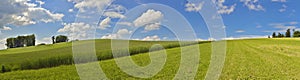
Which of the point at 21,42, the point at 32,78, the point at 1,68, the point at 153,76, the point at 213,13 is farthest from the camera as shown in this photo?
the point at 21,42

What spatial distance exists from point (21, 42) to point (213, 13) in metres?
105

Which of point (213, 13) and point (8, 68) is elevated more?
point (213, 13)

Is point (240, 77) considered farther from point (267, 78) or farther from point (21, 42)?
point (21, 42)

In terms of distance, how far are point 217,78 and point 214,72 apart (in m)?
3.48

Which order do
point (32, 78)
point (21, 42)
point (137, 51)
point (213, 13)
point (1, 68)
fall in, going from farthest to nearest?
point (21, 42), point (137, 51), point (1, 68), point (32, 78), point (213, 13)

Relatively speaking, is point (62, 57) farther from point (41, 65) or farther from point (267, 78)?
point (267, 78)

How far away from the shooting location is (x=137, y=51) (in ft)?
254

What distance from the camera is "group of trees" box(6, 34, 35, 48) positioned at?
4247 inches

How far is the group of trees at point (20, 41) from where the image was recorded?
354 feet

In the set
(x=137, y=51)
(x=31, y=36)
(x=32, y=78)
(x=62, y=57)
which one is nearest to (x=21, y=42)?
(x=31, y=36)

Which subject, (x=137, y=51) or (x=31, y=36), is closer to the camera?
(x=137, y=51)

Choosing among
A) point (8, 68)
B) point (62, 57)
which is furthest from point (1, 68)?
point (62, 57)

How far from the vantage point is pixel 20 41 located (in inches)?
4385

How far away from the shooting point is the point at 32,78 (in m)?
29.6
